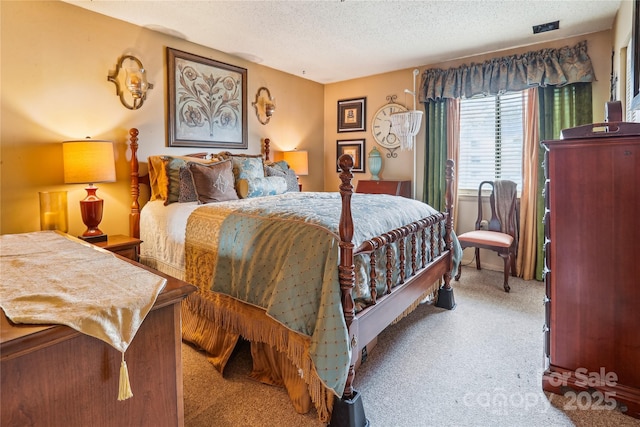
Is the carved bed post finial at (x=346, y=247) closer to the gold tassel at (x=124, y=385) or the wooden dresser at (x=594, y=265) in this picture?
the gold tassel at (x=124, y=385)

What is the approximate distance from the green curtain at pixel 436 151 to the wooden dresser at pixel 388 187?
25 centimetres

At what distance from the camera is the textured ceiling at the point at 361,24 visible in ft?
9.12

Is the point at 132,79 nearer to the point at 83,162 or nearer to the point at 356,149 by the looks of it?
the point at 83,162

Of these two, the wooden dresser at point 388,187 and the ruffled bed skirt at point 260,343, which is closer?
the ruffled bed skirt at point 260,343

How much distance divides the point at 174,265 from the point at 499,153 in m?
3.50

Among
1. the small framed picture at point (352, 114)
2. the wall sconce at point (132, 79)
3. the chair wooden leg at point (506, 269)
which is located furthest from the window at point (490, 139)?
the wall sconce at point (132, 79)

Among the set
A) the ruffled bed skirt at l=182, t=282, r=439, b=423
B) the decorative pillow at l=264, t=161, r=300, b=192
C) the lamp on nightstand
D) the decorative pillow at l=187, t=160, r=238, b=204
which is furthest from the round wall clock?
the lamp on nightstand

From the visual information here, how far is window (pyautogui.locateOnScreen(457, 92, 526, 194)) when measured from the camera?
12.6 ft

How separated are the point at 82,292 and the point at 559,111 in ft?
13.4

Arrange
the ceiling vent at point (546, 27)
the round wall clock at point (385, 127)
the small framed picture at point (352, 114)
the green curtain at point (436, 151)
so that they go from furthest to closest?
1. the small framed picture at point (352, 114)
2. the round wall clock at point (385, 127)
3. the green curtain at point (436, 151)
4. the ceiling vent at point (546, 27)

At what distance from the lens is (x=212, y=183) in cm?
279

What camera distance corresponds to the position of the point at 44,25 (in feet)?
8.52

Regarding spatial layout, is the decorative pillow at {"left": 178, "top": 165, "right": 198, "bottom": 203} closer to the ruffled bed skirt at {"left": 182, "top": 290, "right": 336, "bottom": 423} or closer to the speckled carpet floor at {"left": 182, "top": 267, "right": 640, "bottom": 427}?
the ruffled bed skirt at {"left": 182, "top": 290, "right": 336, "bottom": 423}

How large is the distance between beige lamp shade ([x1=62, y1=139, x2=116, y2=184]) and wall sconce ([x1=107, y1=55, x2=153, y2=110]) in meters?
0.69
